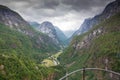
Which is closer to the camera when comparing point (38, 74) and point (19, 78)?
point (19, 78)

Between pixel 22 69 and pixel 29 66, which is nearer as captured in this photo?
pixel 22 69

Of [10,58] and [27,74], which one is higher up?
[10,58]

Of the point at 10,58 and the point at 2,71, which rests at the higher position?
the point at 10,58

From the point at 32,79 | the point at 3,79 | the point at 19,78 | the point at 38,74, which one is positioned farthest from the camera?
the point at 38,74

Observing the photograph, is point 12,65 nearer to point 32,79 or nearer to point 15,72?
point 15,72

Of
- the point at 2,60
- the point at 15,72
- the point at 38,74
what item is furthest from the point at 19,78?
the point at 38,74

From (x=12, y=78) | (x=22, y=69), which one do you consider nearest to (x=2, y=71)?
(x=12, y=78)

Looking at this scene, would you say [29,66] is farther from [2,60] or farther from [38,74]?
[2,60]

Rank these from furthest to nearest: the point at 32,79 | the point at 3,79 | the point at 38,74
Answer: the point at 38,74 < the point at 32,79 < the point at 3,79

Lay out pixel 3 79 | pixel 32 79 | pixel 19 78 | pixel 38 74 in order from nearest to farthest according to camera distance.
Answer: pixel 3 79, pixel 19 78, pixel 32 79, pixel 38 74
